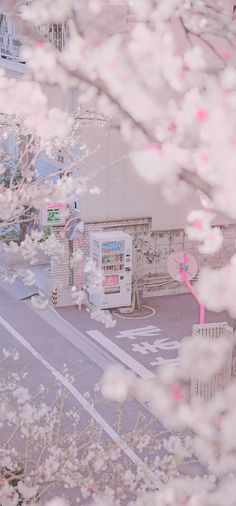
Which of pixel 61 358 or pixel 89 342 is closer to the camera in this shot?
pixel 61 358

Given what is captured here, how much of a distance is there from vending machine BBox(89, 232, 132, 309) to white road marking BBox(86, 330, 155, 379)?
1.41 meters

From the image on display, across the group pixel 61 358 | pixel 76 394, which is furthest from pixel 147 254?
pixel 76 394

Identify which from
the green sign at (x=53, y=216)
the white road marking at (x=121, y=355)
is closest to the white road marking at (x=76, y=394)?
the white road marking at (x=121, y=355)

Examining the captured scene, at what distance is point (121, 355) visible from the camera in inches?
530

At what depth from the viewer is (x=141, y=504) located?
4.75m

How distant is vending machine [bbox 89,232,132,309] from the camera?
15.6 metres

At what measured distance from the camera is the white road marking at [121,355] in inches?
499

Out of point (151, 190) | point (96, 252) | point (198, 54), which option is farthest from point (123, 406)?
point (198, 54)

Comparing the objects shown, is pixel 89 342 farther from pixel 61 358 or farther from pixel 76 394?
pixel 76 394

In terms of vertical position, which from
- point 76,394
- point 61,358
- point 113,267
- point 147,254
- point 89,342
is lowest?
point 76,394

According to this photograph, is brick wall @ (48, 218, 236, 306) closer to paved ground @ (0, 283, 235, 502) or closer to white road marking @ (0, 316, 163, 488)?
paved ground @ (0, 283, 235, 502)

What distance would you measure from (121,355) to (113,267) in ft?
9.71

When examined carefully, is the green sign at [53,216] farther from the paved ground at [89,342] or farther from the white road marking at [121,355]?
the white road marking at [121,355]

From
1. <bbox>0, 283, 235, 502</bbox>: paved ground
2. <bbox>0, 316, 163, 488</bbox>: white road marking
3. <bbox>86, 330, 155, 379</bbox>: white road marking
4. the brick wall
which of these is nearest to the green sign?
the brick wall
